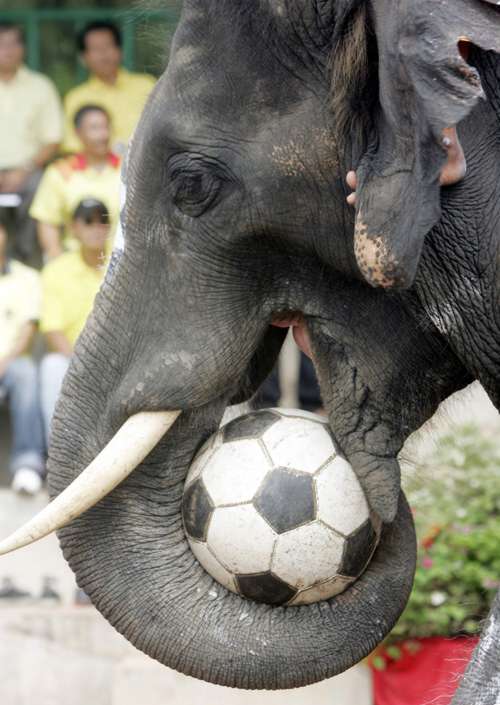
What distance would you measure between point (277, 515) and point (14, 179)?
17.8 ft

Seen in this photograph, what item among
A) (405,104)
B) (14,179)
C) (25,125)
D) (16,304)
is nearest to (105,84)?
(25,125)

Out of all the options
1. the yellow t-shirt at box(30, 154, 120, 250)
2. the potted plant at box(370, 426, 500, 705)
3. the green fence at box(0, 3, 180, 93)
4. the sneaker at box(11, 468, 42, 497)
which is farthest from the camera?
the green fence at box(0, 3, 180, 93)

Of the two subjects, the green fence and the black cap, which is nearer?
the black cap

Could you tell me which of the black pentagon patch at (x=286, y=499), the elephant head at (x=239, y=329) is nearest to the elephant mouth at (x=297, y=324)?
the elephant head at (x=239, y=329)

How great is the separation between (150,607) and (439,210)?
1.04m

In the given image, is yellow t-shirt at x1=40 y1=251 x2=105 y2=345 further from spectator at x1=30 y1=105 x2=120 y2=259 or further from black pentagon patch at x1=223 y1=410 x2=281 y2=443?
black pentagon patch at x1=223 y1=410 x2=281 y2=443

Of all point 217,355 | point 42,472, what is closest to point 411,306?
point 217,355

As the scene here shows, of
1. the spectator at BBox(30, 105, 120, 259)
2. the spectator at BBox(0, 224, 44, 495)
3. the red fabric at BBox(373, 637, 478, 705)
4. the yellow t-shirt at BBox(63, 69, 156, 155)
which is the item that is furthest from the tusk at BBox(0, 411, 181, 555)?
the yellow t-shirt at BBox(63, 69, 156, 155)

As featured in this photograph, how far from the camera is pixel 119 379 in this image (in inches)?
114

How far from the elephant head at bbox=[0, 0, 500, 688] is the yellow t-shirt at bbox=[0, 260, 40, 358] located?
4.11 m

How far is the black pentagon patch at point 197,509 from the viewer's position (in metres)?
2.89

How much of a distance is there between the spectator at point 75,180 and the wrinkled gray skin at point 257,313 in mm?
4285

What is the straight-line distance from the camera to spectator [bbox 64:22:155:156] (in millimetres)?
7766

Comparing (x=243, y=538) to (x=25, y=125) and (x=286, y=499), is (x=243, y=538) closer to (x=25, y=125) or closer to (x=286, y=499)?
(x=286, y=499)
